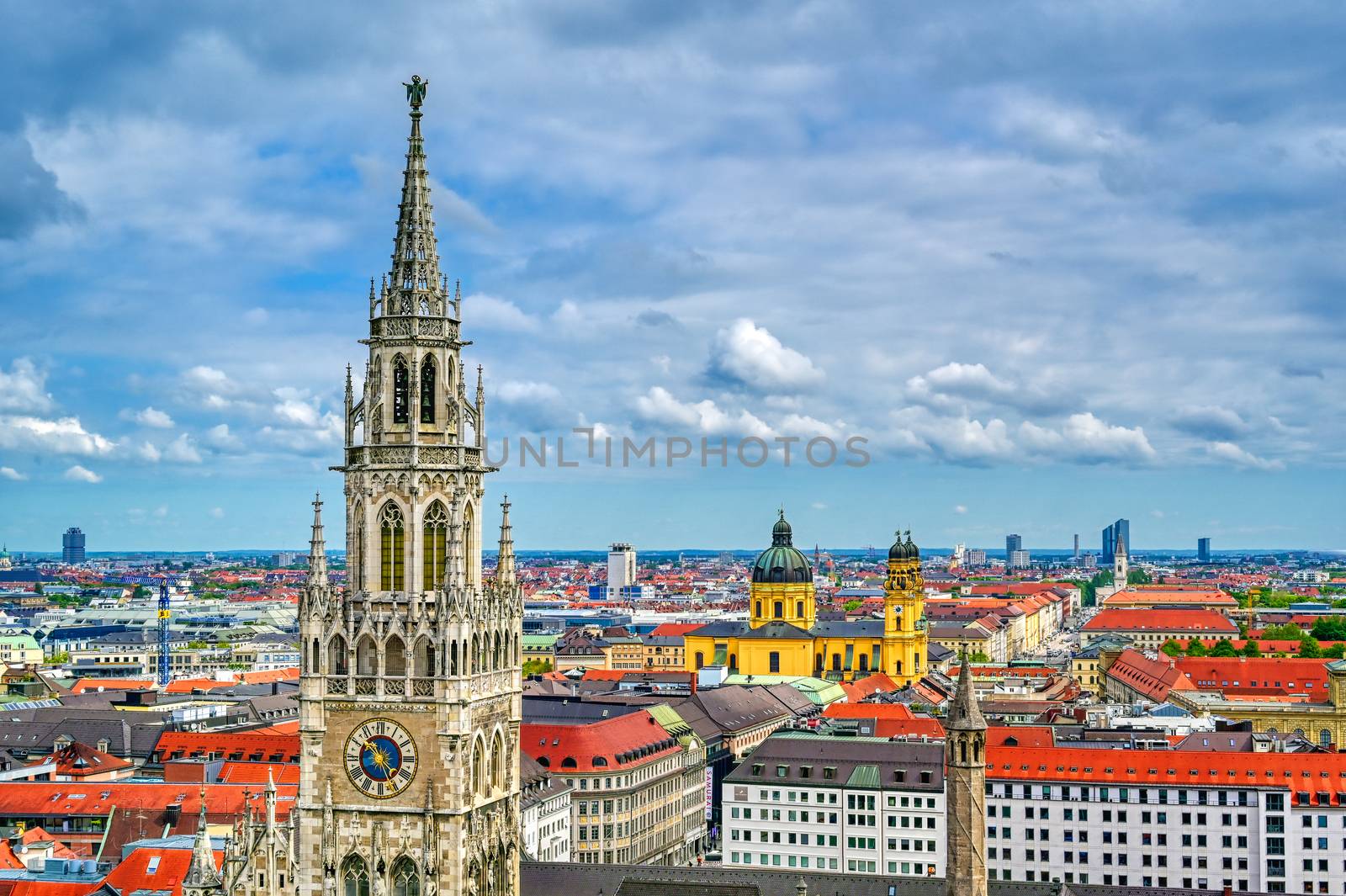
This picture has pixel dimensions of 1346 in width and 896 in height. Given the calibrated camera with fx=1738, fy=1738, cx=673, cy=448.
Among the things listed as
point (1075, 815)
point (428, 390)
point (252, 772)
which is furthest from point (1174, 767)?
point (428, 390)

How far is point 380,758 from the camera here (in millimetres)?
40906

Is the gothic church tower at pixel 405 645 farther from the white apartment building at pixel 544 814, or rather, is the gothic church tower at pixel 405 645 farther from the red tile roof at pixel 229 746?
the red tile roof at pixel 229 746

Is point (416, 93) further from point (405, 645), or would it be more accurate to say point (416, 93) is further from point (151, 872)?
point (151, 872)

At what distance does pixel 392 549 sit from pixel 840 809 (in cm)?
8428

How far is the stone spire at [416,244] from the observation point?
138 feet

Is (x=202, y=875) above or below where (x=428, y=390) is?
below

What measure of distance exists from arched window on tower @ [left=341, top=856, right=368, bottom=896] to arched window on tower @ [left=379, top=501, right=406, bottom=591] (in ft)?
21.5

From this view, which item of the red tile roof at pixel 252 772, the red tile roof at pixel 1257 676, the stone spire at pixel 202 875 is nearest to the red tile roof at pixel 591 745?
the red tile roof at pixel 252 772

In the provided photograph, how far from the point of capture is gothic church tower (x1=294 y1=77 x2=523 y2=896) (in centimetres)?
4056

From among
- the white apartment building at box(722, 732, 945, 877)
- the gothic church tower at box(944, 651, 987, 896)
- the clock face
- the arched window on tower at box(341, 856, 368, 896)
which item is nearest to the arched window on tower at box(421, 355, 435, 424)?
the clock face

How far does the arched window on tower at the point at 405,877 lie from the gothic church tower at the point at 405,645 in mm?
30

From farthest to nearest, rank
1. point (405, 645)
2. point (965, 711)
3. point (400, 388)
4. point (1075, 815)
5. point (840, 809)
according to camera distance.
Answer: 1. point (840, 809)
2. point (1075, 815)
3. point (965, 711)
4. point (400, 388)
5. point (405, 645)

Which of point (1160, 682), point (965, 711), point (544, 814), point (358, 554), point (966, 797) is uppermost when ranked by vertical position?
point (358, 554)

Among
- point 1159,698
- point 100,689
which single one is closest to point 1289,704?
point 1159,698
